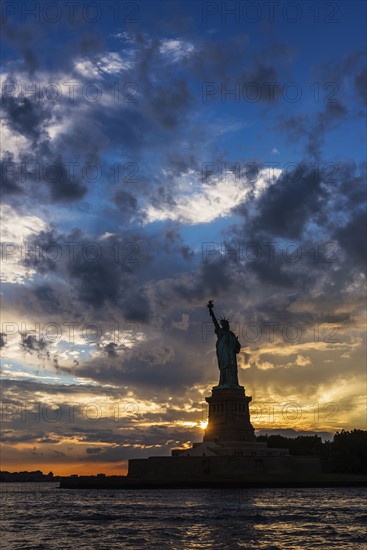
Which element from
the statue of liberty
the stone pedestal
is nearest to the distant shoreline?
the stone pedestal

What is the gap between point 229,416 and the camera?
95750 mm

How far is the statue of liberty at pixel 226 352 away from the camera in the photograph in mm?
100562

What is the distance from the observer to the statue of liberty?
3959 inches

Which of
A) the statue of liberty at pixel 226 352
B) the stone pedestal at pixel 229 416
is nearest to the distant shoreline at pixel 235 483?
the stone pedestal at pixel 229 416

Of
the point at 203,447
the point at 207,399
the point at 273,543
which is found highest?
the point at 207,399

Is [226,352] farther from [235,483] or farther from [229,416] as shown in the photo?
[235,483]

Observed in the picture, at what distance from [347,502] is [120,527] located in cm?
2697

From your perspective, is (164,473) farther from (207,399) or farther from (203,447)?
(207,399)

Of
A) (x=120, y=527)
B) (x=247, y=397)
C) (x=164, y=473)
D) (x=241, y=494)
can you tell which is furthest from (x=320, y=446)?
(x=120, y=527)

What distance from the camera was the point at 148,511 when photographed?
5281 centimetres

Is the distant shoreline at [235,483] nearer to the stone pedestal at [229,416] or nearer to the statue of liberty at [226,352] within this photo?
the stone pedestal at [229,416]

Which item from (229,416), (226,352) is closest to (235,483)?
(229,416)

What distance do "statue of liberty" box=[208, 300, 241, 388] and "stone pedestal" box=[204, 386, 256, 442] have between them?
5.29 feet

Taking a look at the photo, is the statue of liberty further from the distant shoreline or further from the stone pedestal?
the distant shoreline
